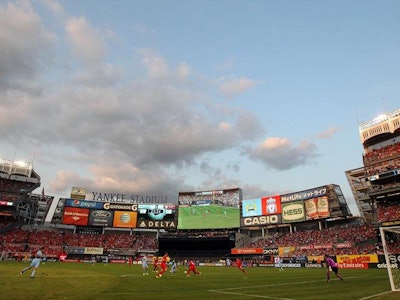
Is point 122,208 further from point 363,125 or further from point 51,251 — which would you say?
point 363,125

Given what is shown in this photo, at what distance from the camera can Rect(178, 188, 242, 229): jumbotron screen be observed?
89000 mm

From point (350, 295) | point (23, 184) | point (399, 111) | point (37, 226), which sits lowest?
point (350, 295)

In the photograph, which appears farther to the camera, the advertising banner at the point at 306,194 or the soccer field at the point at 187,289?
the advertising banner at the point at 306,194

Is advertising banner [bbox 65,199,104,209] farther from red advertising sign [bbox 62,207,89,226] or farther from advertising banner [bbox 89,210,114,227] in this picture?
advertising banner [bbox 89,210,114,227]

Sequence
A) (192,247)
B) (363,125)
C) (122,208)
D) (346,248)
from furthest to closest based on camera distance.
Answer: (122,208)
(192,247)
(363,125)
(346,248)

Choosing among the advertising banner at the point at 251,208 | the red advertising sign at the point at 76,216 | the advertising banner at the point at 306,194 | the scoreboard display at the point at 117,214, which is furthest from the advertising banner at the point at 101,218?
the advertising banner at the point at 306,194

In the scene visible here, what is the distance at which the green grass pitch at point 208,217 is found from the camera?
88.5m

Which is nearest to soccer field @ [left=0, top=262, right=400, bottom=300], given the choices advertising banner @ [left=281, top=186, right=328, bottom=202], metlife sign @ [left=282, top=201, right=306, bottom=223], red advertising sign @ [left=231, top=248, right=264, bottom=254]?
red advertising sign @ [left=231, top=248, right=264, bottom=254]

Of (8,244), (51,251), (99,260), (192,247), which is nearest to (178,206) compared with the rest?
(192,247)

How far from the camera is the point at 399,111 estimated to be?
6450 cm

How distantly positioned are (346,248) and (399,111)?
30.9m

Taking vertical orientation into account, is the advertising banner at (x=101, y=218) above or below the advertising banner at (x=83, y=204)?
below

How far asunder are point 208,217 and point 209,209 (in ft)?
8.41

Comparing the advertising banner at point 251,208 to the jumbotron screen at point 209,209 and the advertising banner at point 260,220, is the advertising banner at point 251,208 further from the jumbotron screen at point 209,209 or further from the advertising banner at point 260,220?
the jumbotron screen at point 209,209
